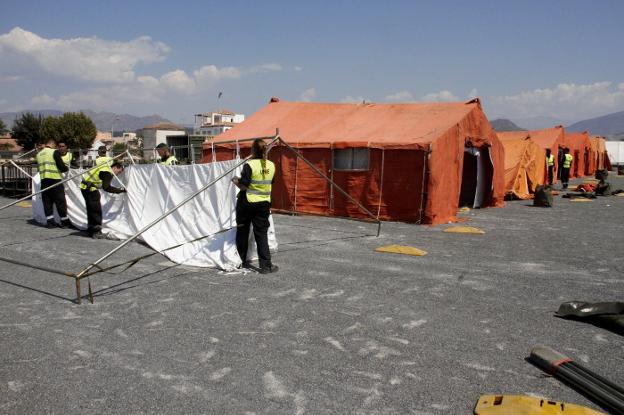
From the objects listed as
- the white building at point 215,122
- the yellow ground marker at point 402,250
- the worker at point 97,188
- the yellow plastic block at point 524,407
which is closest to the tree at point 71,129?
the white building at point 215,122

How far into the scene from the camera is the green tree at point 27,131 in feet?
209

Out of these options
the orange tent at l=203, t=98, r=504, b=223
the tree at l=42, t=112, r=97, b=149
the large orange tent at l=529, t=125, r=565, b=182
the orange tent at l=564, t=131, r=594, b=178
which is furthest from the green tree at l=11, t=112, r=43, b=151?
the orange tent at l=564, t=131, r=594, b=178

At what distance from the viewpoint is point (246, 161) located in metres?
7.17

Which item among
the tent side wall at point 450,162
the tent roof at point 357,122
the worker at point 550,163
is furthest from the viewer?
the worker at point 550,163

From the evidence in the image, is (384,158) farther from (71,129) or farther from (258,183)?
(71,129)

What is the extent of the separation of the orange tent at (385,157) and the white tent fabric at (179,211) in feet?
10.4

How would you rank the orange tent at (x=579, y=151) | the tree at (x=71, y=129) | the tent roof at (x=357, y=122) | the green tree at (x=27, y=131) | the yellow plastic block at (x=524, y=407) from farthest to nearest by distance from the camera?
the tree at (x=71, y=129), the green tree at (x=27, y=131), the orange tent at (x=579, y=151), the tent roof at (x=357, y=122), the yellow plastic block at (x=524, y=407)

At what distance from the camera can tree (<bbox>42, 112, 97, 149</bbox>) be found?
64062 mm

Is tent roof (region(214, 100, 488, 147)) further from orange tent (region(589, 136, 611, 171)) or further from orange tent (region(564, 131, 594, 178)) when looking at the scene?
orange tent (region(589, 136, 611, 171))

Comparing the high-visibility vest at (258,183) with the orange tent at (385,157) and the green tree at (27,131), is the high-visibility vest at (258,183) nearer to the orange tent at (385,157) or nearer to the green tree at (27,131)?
the orange tent at (385,157)

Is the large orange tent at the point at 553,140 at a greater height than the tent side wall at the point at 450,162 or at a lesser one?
greater

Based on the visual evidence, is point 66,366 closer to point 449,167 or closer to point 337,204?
point 337,204

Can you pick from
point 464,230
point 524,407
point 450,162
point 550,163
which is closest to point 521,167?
point 550,163

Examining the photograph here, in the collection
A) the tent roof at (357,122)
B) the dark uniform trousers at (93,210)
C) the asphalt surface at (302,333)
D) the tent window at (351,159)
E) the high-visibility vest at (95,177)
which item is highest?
the tent roof at (357,122)
